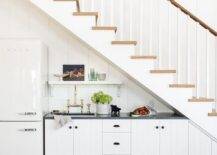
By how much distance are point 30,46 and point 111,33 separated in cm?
112

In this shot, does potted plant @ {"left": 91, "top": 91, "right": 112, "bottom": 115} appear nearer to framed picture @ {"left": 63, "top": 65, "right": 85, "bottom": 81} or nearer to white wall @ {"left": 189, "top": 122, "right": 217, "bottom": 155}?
framed picture @ {"left": 63, "top": 65, "right": 85, "bottom": 81}

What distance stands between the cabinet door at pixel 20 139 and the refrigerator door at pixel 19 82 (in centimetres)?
10

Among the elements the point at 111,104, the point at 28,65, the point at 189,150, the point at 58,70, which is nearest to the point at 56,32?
the point at 58,70

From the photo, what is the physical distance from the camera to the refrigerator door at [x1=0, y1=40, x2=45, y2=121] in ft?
16.0

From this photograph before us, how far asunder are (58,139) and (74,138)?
0.73 ft

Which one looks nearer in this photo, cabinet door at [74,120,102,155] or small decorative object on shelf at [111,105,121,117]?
cabinet door at [74,120,102,155]

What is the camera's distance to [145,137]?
16.2 ft

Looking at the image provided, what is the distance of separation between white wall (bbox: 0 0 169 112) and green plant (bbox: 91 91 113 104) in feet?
1.03

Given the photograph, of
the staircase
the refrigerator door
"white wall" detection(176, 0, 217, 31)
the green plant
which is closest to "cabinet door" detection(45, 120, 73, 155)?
the refrigerator door

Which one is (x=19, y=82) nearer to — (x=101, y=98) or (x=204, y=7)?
(x=101, y=98)

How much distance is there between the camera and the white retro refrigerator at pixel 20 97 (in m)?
4.86

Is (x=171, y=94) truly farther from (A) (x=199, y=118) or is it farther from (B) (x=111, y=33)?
(B) (x=111, y=33)

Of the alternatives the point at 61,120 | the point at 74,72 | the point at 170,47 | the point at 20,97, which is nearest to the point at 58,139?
the point at 61,120

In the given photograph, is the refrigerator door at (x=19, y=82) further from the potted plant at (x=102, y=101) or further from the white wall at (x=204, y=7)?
the white wall at (x=204, y=7)
